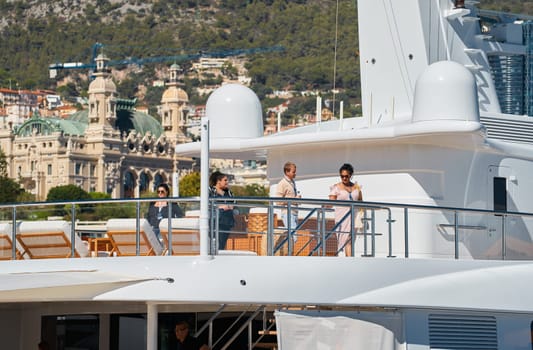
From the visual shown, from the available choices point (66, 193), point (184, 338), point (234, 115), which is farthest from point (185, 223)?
point (66, 193)

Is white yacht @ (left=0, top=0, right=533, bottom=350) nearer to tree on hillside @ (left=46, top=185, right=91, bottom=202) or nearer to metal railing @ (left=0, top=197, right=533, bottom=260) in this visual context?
metal railing @ (left=0, top=197, right=533, bottom=260)

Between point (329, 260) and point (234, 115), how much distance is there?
13.7ft

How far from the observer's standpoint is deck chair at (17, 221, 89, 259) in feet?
36.0

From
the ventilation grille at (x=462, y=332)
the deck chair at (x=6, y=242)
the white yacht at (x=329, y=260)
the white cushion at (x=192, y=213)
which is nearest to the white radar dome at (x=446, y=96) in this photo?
the white yacht at (x=329, y=260)

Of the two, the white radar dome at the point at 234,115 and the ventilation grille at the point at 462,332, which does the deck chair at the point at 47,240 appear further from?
the white radar dome at the point at 234,115

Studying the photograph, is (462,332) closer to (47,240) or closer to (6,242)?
(47,240)

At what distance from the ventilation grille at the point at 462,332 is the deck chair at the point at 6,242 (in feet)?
12.9

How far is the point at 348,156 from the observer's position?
529 inches

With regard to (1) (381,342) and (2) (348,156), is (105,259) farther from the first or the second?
(2) (348,156)

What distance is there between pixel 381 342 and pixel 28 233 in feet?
11.1

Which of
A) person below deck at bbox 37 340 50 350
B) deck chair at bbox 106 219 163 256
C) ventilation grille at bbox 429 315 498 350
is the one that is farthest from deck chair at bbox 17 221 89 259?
ventilation grille at bbox 429 315 498 350

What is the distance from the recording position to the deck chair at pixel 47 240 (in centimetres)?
1097

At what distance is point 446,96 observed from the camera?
1255 centimetres

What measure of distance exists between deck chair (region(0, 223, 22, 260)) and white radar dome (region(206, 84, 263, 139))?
350 cm
